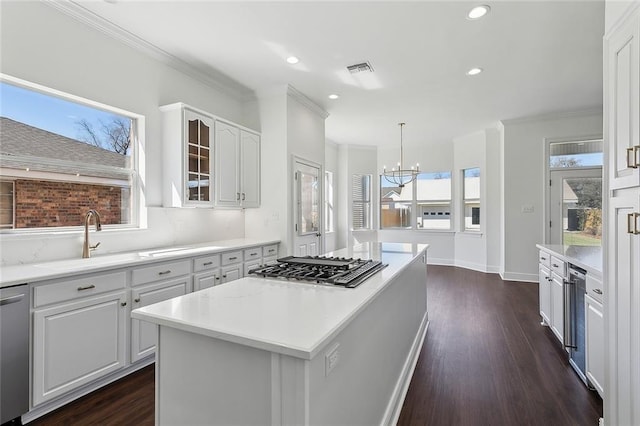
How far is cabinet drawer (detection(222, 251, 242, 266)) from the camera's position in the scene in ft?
10.7

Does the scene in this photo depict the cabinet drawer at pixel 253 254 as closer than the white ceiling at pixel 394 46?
No

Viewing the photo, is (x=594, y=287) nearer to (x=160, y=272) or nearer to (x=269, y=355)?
(x=269, y=355)

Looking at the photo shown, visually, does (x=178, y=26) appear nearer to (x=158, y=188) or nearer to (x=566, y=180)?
(x=158, y=188)

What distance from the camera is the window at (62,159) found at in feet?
7.56

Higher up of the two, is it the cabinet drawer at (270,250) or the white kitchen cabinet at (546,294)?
the cabinet drawer at (270,250)

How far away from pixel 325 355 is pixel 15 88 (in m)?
2.99

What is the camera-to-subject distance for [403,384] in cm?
223

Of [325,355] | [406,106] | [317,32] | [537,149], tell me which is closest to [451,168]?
[537,149]

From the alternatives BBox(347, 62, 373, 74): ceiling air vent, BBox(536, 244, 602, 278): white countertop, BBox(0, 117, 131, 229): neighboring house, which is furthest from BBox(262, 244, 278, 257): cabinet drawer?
BBox(536, 244, 602, 278): white countertop

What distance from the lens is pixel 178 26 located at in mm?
2838

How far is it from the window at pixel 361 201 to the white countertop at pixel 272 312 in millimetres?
6221

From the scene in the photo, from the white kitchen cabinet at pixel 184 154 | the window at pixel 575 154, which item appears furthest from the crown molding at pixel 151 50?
the window at pixel 575 154

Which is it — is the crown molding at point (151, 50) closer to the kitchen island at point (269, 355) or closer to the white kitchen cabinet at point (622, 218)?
the kitchen island at point (269, 355)

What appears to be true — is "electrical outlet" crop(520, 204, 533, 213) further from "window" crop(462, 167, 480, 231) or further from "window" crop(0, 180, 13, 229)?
"window" crop(0, 180, 13, 229)
